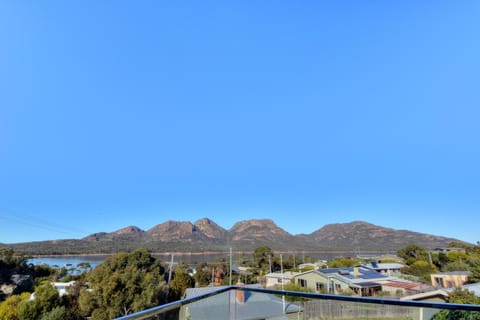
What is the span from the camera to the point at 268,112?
18.1 metres

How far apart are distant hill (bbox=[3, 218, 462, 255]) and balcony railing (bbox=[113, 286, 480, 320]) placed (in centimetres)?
4850

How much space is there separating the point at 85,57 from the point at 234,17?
7620 millimetres

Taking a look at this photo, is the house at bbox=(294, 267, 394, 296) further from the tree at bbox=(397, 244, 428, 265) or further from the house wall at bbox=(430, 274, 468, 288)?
the tree at bbox=(397, 244, 428, 265)

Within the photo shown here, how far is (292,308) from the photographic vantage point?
2.00 metres

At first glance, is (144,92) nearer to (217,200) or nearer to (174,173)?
(174,173)

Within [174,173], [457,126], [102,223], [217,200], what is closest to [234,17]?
[457,126]

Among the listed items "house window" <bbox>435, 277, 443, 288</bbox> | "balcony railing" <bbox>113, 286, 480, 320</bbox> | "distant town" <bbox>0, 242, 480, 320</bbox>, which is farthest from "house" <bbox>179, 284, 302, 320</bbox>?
"house window" <bbox>435, 277, 443, 288</bbox>

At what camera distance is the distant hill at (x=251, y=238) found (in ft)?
170

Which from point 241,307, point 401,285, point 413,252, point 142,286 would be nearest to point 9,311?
point 142,286

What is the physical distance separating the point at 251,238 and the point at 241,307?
67155mm

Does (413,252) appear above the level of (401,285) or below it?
above

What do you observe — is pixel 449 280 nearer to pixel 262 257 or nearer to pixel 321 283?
pixel 321 283

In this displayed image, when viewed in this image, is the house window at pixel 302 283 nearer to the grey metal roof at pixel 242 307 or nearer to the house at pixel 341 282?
the house at pixel 341 282

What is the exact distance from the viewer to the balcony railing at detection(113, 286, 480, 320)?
138 cm
